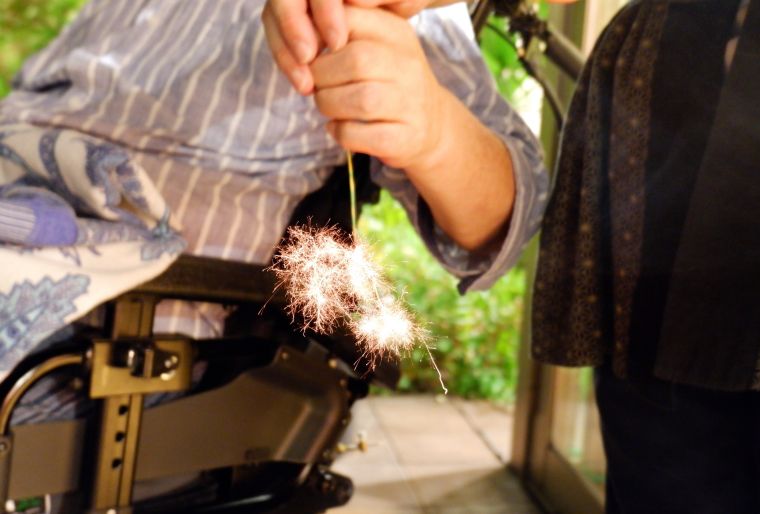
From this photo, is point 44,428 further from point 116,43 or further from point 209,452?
point 116,43

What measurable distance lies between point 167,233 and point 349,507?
587 millimetres

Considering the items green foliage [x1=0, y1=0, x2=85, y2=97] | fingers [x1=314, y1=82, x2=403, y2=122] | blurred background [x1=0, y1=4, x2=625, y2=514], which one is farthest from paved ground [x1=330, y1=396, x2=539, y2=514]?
green foliage [x1=0, y1=0, x2=85, y2=97]

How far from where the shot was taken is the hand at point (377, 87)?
306mm

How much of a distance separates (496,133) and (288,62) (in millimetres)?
203

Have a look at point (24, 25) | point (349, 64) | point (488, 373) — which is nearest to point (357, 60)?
point (349, 64)

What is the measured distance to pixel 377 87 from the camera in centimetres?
32

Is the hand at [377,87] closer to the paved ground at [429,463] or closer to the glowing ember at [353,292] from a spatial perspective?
the glowing ember at [353,292]

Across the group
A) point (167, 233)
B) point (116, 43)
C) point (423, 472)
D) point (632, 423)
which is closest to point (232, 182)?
point (167, 233)

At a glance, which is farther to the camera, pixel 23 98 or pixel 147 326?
pixel 23 98

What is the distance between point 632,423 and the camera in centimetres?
38

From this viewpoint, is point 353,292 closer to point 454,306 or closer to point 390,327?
point 390,327

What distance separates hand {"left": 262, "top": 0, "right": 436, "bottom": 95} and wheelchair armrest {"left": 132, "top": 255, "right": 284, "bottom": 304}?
175 mm

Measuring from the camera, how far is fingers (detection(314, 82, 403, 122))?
1.03 ft

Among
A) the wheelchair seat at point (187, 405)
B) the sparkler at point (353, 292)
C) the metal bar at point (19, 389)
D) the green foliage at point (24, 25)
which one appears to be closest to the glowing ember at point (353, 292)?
the sparkler at point (353, 292)
